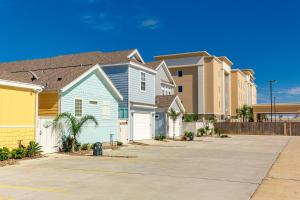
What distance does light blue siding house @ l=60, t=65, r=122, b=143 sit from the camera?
2128 centimetres

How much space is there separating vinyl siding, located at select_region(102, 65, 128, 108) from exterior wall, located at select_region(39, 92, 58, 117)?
324 inches

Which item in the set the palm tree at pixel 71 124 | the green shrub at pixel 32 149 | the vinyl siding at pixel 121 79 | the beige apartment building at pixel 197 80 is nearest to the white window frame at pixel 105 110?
the vinyl siding at pixel 121 79

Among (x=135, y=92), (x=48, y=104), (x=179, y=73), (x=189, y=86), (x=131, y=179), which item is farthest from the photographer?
(x=179, y=73)

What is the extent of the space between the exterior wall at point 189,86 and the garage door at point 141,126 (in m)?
28.7

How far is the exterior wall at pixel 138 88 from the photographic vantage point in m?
28.3

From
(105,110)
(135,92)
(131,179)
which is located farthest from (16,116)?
(135,92)

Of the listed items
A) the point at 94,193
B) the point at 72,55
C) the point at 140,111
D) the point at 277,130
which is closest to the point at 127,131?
the point at 140,111

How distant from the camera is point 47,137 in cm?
1891

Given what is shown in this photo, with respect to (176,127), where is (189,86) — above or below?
above

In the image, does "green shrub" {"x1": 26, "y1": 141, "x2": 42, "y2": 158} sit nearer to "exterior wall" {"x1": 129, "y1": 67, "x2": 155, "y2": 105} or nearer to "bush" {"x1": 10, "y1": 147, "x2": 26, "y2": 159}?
"bush" {"x1": 10, "y1": 147, "x2": 26, "y2": 159}

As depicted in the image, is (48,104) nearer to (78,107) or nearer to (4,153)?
(78,107)

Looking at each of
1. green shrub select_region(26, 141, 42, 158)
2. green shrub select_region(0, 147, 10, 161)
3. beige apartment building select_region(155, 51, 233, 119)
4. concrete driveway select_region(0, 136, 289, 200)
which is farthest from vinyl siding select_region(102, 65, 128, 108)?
beige apartment building select_region(155, 51, 233, 119)

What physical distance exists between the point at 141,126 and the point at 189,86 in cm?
3106

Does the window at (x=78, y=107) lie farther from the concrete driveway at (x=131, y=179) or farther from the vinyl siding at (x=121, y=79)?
the vinyl siding at (x=121, y=79)
